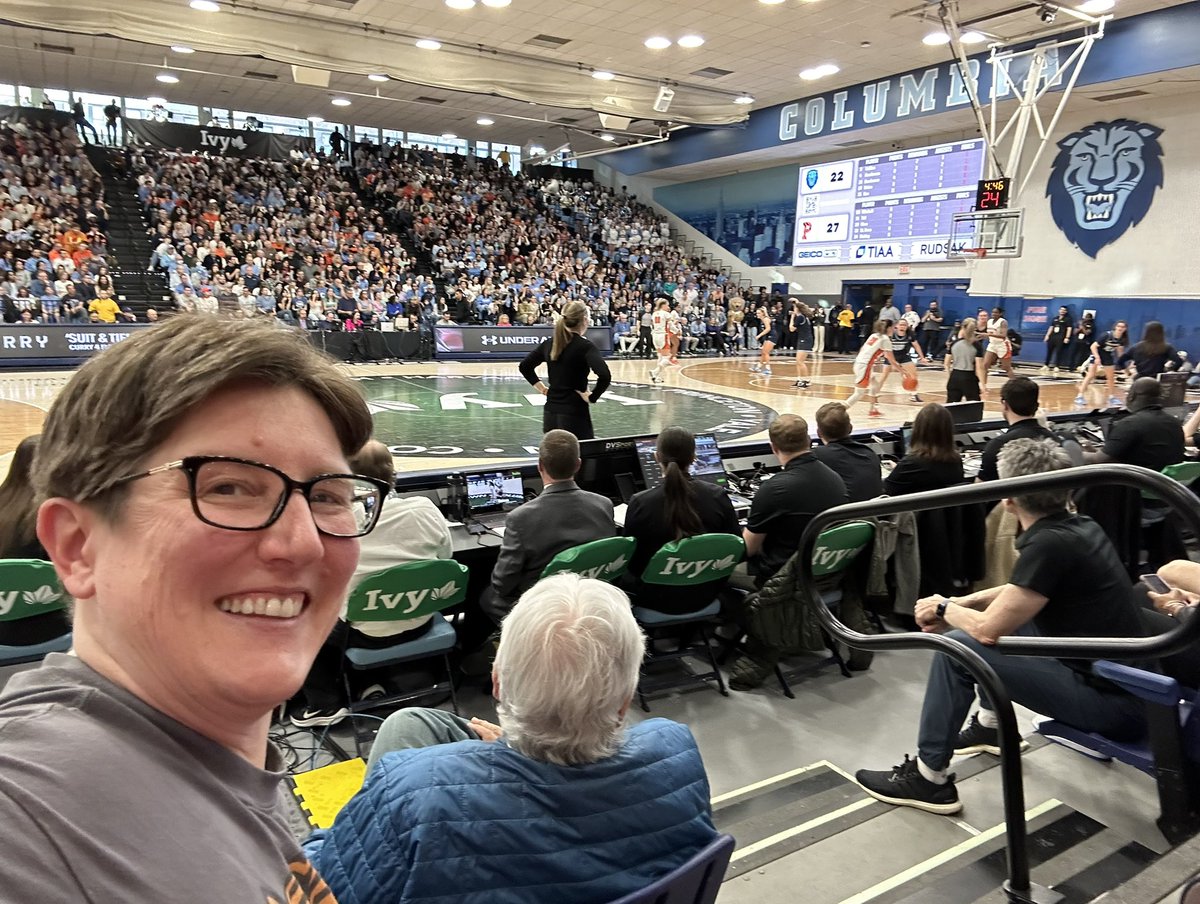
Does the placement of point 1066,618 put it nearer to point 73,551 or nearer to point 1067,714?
point 1067,714

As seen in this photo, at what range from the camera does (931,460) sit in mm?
4742

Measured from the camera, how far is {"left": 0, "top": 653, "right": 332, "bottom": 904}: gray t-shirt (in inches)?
21.2

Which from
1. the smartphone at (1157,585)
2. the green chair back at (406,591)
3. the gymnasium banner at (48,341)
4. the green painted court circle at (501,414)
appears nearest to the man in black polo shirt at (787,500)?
the smartphone at (1157,585)

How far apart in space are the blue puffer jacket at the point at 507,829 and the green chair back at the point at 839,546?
99.9 inches

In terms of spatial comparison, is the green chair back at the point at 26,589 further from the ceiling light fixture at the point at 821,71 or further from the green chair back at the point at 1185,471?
the ceiling light fixture at the point at 821,71

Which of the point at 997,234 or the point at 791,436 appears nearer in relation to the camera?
the point at 791,436

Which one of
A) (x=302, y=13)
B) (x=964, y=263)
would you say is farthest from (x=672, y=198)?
(x=302, y=13)

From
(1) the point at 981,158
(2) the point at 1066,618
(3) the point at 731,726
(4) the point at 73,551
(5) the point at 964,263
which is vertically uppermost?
(1) the point at 981,158

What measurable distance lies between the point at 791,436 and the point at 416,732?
120 inches

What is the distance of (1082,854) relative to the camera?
91.7 inches

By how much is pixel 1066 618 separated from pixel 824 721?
136 cm

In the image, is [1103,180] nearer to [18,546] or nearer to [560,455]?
[560,455]

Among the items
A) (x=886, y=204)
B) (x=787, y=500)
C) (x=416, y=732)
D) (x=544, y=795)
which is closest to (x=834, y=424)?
(x=787, y=500)

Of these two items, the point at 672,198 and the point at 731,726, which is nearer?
the point at 731,726
